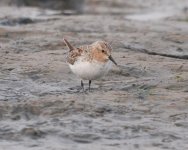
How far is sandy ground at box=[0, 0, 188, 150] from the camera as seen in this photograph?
8.88 metres

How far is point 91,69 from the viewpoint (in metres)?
10.7

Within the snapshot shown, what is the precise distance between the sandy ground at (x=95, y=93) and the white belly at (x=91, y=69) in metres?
0.30

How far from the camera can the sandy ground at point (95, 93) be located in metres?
8.88

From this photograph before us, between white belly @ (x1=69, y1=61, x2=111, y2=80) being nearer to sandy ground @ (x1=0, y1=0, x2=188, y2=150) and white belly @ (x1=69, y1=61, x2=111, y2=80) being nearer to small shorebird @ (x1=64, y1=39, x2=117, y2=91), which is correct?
small shorebird @ (x1=64, y1=39, x2=117, y2=91)

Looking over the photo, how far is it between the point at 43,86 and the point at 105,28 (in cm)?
732

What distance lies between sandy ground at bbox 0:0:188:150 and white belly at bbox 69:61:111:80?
0.97 ft

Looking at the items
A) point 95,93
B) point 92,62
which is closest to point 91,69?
point 92,62

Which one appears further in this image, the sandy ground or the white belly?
the white belly

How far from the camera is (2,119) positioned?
9.53 meters

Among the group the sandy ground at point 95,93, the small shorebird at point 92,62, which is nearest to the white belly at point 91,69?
the small shorebird at point 92,62

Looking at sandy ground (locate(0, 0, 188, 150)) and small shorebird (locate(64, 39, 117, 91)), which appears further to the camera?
small shorebird (locate(64, 39, 117, 91))

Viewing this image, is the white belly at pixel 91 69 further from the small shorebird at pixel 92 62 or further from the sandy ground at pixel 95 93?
the sandy ground at pixel 95 93

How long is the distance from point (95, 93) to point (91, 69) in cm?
46

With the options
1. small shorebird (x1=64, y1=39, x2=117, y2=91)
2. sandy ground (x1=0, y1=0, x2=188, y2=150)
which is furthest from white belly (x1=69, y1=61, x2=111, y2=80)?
sandy ground (x1=0, y1=0, x2=188, y2=150)
